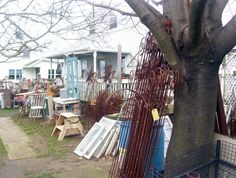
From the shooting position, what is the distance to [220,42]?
3643 millimetres

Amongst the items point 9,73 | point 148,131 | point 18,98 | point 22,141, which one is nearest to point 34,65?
point 9,73

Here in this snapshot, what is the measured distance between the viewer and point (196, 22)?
3246 millimetres

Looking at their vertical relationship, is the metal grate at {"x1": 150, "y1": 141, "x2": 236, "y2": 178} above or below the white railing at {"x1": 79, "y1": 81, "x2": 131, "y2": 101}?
below

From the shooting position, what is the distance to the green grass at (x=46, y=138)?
7688 mm

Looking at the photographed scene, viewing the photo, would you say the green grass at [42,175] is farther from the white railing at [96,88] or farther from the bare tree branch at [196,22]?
the white railing at [96,88]

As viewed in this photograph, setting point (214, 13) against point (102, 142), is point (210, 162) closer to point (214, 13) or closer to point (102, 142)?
point (214, 13)

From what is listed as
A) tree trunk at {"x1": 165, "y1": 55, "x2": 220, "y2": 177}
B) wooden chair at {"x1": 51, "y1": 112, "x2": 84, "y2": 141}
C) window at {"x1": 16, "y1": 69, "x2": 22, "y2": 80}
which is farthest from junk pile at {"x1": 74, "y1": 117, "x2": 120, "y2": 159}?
window at {"x1": 16, "y1": 69, "x2": 22, "y2": 80}

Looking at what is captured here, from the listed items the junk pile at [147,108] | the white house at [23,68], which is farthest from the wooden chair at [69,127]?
the white house at [23,68]

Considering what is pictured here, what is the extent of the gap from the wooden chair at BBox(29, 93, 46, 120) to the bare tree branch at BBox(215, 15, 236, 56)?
10.4 m

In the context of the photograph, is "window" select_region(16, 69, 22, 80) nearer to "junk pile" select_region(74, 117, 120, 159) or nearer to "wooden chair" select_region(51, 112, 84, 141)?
"wooden chair" select_region(51, 112, 84, 141)

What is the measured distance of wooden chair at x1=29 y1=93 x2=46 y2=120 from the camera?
1316cm

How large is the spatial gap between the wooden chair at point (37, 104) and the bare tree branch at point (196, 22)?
10.4 meters

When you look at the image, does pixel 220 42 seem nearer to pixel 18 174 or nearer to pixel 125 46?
pixel 18 174

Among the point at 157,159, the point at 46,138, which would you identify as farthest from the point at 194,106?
the point at 46,138
